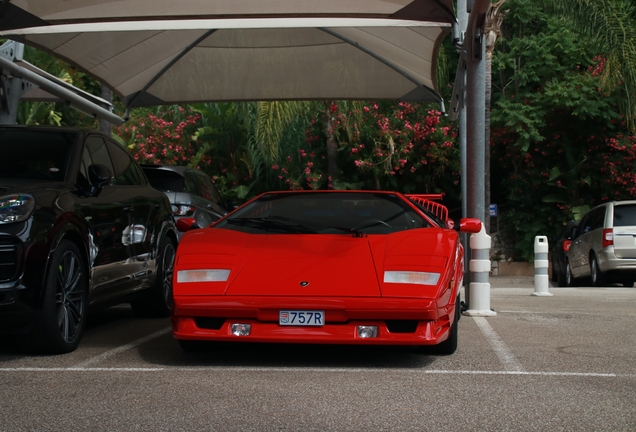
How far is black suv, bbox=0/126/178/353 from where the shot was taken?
6.38 metres

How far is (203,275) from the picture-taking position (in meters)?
6.62

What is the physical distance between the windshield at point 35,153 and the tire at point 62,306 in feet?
2.57

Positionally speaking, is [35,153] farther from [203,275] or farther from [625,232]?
[625,232]

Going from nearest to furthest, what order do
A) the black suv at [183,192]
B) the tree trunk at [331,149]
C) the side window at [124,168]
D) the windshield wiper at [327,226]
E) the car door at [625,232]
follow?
1. the windshield wiper at [327,226]
2. the side window at [124,168]
3. the black suv at [183,192]
4. the car door at [625,232]
5. the tree trunk at [331,149]

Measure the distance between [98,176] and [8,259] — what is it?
49.4 inches

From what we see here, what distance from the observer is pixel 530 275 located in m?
27.3

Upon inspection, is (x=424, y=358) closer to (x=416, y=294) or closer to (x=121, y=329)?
(x=416, y=294)

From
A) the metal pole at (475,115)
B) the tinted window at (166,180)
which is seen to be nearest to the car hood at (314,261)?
the metal pole at (475,115)

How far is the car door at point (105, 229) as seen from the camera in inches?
292

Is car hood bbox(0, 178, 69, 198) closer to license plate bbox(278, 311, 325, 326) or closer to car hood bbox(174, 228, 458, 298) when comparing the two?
car hood bbox(174, 228, 458, 298)

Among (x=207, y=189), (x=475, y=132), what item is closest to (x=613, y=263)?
(x=475, y=132)

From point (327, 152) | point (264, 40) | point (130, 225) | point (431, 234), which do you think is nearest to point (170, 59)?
point (264, 40)

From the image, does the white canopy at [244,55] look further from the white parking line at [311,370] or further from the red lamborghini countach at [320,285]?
the white parking line at [311,370]

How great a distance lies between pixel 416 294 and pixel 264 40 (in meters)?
7.76
